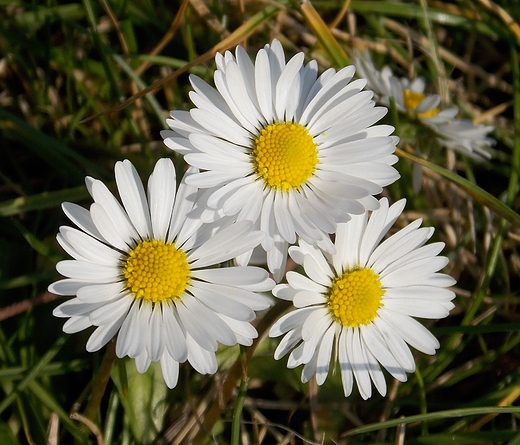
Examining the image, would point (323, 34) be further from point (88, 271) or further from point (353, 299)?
point (88, 271)

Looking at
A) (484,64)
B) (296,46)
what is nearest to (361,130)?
(296,46)

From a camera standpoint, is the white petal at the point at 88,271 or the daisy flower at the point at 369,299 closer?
the white petal at the point at 88,271

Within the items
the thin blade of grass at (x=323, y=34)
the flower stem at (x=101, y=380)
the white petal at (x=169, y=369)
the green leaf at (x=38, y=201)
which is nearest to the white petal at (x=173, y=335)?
the white petal at (x=169, y=369)

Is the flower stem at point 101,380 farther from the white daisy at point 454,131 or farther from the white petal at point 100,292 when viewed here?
the white daisy at point 454,131

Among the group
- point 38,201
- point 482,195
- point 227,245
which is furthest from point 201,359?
point 482,195

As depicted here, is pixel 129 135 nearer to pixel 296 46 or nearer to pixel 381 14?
pixel 296 46

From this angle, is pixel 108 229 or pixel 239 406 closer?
pixel 108 229
